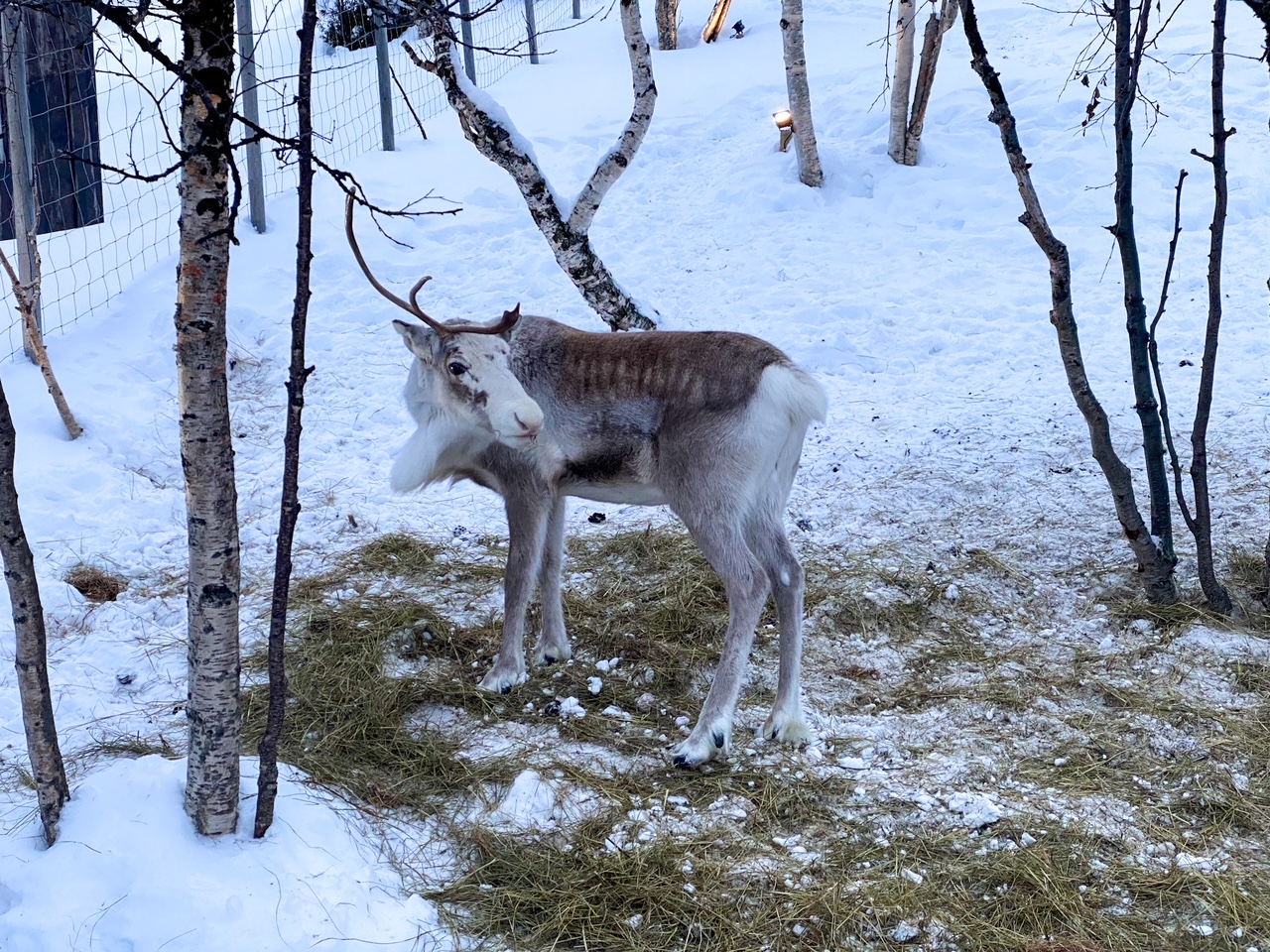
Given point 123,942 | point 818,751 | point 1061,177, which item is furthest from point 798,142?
point 123,942

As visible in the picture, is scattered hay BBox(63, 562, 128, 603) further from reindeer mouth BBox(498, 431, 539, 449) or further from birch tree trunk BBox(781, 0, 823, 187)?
birch tree trunk BBox(781, 0, 823, 187)

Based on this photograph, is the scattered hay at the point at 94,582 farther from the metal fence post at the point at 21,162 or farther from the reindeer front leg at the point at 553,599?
the reindeer front leg at the point at 553,599

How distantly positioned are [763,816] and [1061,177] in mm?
8252

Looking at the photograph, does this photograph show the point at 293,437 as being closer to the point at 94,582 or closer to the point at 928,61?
the point at 94,582

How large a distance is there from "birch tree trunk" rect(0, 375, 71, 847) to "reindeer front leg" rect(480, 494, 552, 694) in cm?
175

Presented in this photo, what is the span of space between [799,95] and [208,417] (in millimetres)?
8287

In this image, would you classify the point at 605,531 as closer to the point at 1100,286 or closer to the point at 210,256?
the point at 210,256

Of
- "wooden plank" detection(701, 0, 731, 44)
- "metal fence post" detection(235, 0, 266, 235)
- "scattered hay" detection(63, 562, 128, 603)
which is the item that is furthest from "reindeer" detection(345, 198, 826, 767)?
"wooden plank" detection(701, 0, 731, 44)

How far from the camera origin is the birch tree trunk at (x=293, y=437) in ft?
8.16

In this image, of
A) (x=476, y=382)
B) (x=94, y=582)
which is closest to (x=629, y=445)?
(x=476, y=382)

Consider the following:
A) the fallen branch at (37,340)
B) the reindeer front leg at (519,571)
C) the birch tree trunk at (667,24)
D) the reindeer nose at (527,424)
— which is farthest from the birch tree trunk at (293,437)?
the birch tree trunk at (667,24)

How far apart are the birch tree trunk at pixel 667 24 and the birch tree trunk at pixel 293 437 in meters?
12.7

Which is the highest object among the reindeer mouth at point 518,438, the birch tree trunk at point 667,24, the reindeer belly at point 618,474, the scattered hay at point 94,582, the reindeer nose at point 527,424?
the birch tree trunk at point 667,24

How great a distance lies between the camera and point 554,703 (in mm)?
4223
